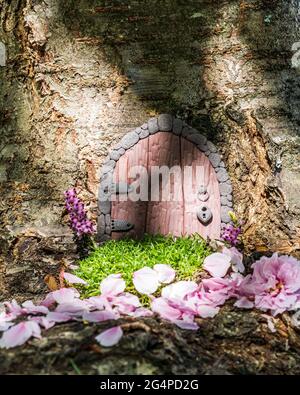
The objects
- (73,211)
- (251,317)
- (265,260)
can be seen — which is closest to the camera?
(251,317)

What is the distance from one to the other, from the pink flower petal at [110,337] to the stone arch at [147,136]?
128 centimetres

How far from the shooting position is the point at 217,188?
325cm

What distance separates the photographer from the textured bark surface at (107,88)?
130 inches

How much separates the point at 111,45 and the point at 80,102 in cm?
44

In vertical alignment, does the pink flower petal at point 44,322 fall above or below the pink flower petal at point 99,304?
below

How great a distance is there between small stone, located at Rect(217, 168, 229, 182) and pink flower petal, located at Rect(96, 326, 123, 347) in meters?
1.55

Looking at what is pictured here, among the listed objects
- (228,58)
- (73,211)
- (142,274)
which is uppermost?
(228,58)

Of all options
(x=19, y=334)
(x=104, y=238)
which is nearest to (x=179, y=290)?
(x=19, y=334)

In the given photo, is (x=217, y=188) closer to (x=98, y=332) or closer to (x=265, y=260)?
(x=265, y=260)

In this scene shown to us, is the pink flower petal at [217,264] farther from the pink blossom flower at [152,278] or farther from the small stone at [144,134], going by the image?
the small stone at [144,134]

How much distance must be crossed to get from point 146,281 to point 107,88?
4.94 ft
